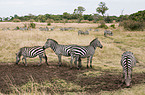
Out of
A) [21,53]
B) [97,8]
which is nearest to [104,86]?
[21,53]

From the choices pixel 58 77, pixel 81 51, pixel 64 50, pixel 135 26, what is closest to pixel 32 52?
pixel 64 50

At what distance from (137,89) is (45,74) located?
193 inches

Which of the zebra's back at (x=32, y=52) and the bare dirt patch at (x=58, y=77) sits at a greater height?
the zebra's back at (x=32, y=52)

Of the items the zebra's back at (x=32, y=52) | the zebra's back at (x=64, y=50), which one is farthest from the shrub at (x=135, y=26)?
the zebra's back at (x=32, y=52)

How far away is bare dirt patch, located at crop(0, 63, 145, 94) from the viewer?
289 inches

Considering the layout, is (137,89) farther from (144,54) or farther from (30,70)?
(144,54)

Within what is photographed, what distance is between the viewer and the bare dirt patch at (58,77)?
735cm

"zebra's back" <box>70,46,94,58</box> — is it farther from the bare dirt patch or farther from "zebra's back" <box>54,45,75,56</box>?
the bare dirt patch

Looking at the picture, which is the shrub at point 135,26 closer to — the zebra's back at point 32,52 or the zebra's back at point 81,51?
the zebra's back at point 81,51

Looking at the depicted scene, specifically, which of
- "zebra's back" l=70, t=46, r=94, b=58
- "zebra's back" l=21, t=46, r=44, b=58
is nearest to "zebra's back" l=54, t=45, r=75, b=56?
"zebra's back" l=70, t=46, r=94, b=58

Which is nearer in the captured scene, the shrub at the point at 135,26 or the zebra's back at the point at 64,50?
the zebra's back at the point at 64,50

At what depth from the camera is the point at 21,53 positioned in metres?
10.9

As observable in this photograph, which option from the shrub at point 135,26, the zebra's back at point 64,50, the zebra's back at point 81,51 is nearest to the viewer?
the zebra's back at point 81,51

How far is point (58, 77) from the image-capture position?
8.61 meters
